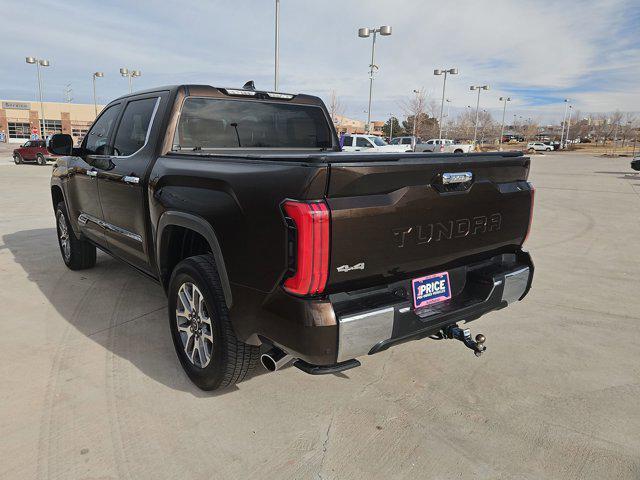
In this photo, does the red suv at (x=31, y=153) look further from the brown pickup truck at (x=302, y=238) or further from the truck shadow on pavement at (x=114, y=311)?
the brown pickup truck at (x=302, y=238)

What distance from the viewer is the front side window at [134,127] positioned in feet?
12.9

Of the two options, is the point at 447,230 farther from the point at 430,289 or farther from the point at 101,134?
the point at 101,134

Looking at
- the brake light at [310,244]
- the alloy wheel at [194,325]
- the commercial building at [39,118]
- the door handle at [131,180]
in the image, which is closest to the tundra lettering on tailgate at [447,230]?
the brake light at [310,244]

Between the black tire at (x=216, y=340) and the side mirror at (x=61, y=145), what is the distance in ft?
9.03

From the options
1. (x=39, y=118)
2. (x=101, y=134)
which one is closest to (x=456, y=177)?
(x=101, y=134)

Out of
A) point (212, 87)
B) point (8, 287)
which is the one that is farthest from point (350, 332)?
point (8, 287)

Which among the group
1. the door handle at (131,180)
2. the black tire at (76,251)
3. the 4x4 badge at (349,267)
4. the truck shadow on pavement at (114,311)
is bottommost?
the truck shadow on pavement at (114,311)

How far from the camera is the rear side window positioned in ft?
12.6

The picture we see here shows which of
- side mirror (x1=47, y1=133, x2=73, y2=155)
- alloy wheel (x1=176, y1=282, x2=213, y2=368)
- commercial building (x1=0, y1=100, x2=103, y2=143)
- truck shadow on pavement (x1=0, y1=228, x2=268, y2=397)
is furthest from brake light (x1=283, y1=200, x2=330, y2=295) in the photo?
commercial building (x1=0, y1=100, x2=103, y2=143)

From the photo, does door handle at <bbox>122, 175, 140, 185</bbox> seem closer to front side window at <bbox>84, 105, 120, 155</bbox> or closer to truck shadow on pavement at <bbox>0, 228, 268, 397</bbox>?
front side window at <bbox>84, 105, 120, 155</bbox>

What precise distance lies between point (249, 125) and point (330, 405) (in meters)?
2.49

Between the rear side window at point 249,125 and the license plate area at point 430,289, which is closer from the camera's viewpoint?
the license plate area at point 430,289

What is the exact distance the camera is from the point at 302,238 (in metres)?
2.17

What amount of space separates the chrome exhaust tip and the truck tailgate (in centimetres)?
50
